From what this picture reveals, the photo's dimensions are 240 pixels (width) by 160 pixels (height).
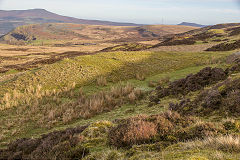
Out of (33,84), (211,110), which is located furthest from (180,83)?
(33,84)

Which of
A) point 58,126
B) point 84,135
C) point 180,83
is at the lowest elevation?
point 58,126

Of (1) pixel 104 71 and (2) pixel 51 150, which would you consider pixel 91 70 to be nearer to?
(1) pixel 104 71

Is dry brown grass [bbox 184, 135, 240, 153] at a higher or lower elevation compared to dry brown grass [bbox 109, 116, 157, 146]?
higher

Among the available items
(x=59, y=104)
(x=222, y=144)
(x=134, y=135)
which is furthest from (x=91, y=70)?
(x=222, y=144)

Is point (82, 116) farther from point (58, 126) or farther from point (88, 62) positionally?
point (88, 62)

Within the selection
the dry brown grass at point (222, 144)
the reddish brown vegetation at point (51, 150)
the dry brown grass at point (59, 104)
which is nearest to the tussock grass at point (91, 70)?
the dry brown grass at point (59, 104)

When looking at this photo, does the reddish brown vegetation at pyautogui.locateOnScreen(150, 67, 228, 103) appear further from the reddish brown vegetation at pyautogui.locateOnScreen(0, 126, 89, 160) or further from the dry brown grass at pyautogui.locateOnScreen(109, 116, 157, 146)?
the reddish brown vegetation at pyautogui.locateOnScreen(0, 126, 89, 160)

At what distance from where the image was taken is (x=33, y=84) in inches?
735

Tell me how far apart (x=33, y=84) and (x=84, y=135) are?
48.5ft

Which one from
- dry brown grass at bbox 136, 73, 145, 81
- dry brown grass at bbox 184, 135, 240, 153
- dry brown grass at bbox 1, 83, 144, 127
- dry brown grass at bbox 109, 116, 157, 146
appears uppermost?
dry brown grass at bbox 184, 135, 240, 153

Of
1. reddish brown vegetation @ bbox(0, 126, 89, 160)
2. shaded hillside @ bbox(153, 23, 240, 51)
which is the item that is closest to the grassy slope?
reddish brown vegetation @ bbox(0, 126, 89, 160)

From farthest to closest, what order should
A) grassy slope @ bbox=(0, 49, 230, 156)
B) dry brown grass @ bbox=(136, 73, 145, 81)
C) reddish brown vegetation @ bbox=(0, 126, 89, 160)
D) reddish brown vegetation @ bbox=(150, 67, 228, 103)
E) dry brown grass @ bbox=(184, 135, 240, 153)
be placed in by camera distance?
dry brown grass @ bbox=(136, 73, 145, 81) → grassy slope @ bbox=(0, 49, 230, 156) → reddish brown vegetation @ bbox=(150, 67, 228, 103) → reddish brown vegetation @ bbox=(0, 126, 89, 160) → dry brown grass @ bbox=(184, 135, 240, 153)

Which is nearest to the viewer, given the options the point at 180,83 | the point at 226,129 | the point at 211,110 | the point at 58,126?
the point at 226,129

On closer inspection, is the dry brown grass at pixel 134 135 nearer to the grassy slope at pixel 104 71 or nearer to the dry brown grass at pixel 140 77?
the grassy slope at pixel 104 71
